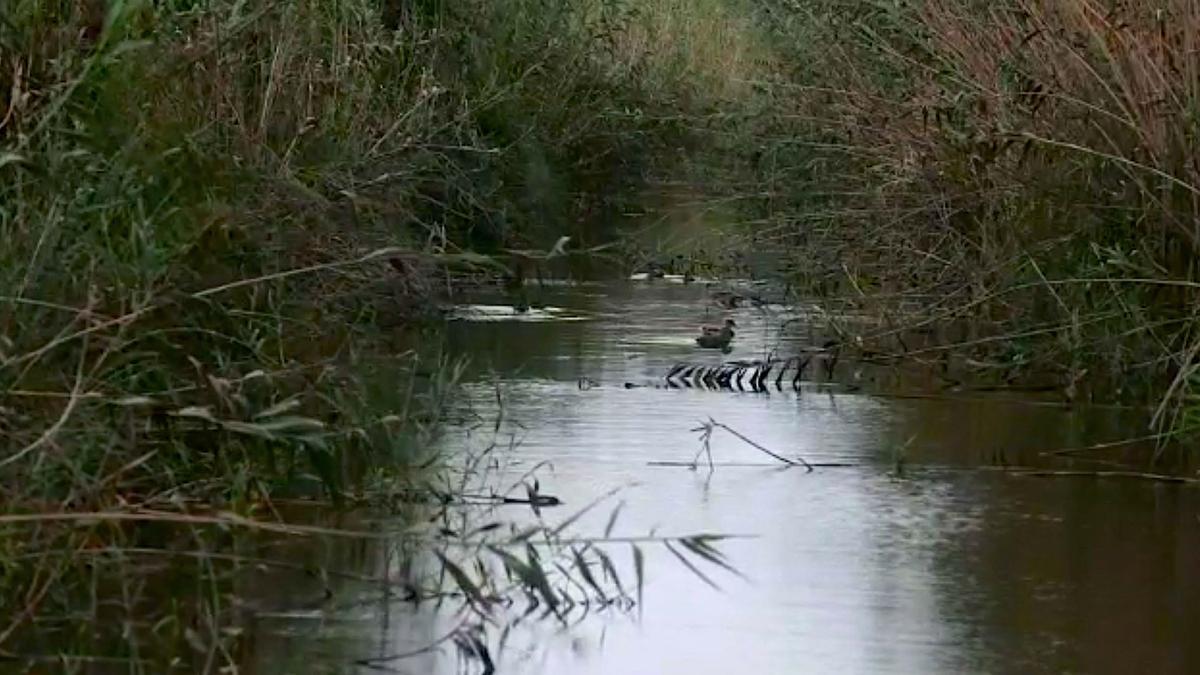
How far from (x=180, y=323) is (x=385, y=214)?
17.6 feet

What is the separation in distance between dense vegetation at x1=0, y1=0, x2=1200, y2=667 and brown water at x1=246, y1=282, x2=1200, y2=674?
459mm

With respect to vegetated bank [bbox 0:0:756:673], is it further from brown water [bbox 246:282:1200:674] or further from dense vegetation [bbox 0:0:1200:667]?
brown water [bbox 246:282:1200:674]

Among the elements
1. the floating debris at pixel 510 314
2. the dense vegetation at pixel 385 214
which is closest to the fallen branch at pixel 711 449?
the dense vegetation at pixel 385 214

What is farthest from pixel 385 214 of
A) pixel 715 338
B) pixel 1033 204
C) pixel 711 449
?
pixel 711 449

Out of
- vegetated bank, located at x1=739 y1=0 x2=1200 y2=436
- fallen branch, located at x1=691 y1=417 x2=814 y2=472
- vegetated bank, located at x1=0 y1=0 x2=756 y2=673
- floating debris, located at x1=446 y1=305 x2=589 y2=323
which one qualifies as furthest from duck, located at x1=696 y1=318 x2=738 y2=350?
fallen branch, located at x1=691 y1=417 x2=814 y2=472

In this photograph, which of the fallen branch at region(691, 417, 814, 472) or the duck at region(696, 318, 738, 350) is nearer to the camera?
the fallen branch at region(691, 417, 814, 472)

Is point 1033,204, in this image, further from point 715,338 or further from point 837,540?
point 837,540

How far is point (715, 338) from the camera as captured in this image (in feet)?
39.8

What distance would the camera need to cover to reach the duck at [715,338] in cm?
1209

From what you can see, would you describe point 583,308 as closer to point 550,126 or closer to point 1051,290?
point 1051,290

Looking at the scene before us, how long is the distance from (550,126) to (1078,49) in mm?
10353

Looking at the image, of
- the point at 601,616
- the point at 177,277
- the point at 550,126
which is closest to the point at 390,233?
the point at 177,277

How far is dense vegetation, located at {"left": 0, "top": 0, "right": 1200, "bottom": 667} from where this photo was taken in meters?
6.07

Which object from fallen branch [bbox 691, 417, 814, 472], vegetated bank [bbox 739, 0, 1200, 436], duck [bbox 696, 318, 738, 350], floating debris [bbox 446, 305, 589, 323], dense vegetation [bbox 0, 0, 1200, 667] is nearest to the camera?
dense vegetation [bbox 0, 0, 1200, 667]
